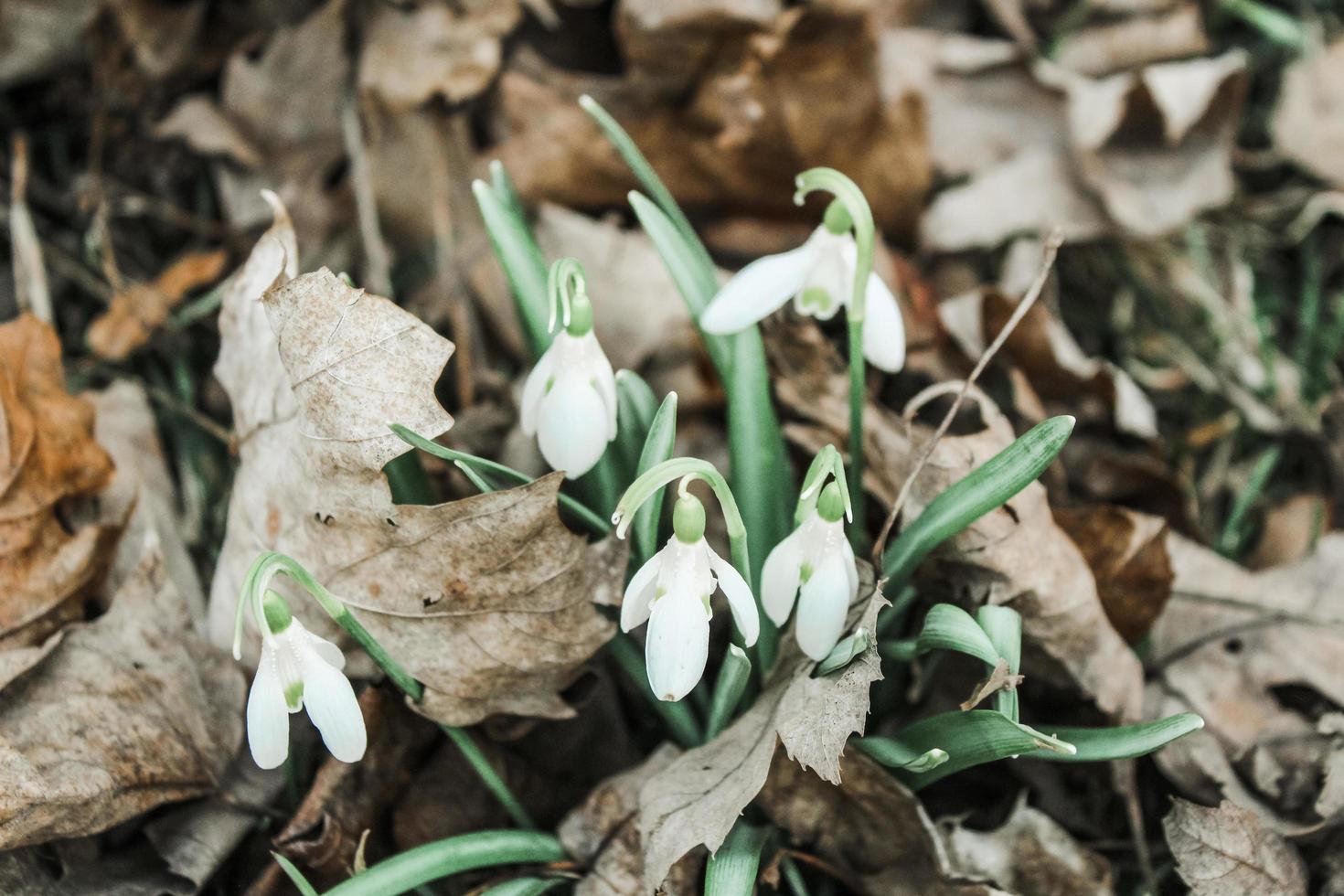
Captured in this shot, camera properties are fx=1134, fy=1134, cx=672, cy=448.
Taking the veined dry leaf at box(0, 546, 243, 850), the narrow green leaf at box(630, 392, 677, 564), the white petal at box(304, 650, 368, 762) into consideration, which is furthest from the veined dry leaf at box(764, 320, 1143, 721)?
the veined dry leaf at box(0, 546, 243, 850)

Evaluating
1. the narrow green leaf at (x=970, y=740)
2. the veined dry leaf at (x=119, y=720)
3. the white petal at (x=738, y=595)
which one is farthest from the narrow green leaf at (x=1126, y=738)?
the veined dry leaf at (x=119, y=720)

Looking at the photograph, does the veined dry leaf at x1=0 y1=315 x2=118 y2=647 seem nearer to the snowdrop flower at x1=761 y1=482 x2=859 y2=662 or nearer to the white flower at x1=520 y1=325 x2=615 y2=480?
the white flower at x1=520 y1=325 x2=615 y2=480

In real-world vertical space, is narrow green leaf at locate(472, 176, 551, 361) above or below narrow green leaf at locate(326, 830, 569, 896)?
above

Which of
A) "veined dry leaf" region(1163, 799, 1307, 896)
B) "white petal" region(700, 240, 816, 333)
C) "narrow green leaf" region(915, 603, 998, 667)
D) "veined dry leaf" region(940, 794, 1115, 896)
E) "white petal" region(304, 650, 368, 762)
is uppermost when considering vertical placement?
"white petal" region(700, 240, 816, 333)

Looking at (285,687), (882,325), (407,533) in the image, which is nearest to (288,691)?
(285,687)

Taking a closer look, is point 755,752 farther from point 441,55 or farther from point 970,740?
point 441,55

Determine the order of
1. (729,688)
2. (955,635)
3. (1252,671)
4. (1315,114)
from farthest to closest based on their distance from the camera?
(1315,114)
(1252,671)
(729,688)
(955,635)

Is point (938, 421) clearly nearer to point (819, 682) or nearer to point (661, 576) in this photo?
point (819, 682)
